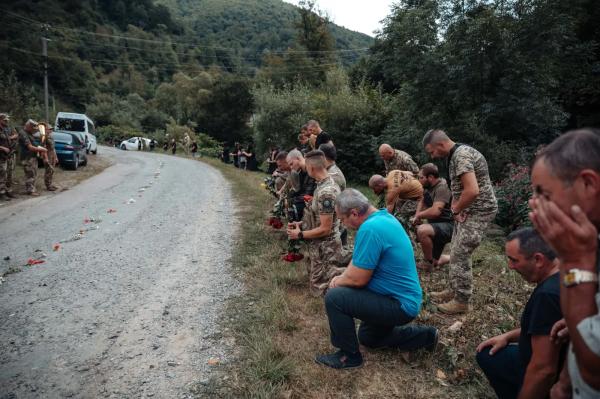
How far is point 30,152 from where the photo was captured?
1056 cm

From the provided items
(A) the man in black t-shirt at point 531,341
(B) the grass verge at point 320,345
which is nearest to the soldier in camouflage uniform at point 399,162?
(B) the grass verge at point 320,345

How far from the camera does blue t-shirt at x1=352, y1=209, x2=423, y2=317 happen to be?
118 inches

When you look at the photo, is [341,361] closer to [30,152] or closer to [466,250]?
[466,250]

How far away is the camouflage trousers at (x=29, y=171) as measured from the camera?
10652 mm

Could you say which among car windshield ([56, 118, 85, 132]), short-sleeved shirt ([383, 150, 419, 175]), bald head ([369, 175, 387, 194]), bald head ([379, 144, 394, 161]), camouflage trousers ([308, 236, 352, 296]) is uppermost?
bald head ([379, 144, 394, 161])

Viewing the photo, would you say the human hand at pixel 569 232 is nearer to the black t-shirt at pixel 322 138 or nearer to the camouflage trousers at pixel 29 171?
the black t-shirt at pixel 322 138

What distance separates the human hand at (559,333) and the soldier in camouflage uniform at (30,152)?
40.8ft

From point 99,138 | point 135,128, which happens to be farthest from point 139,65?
point 99,138

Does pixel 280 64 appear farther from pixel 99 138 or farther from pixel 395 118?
pixel 395 118

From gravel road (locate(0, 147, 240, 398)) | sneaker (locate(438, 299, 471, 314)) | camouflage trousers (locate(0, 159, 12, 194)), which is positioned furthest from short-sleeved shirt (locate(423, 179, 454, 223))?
camouflage trousers (locate(0, 159, 12, 194))

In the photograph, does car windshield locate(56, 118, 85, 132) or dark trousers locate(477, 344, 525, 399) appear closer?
dark trousers locate(477, 344, 525, 399)

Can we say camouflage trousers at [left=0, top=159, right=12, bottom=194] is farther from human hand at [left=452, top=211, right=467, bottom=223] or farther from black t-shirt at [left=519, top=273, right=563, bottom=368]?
black t-shirt at [left=519, top=273, right=563, bottom=368]

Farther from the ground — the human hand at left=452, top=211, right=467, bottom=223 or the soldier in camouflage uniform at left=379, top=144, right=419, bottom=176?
the soldier in camouflage uniform at left=379, top=144, right=419, bottom=176

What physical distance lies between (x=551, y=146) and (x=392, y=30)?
A: 1478 cm
